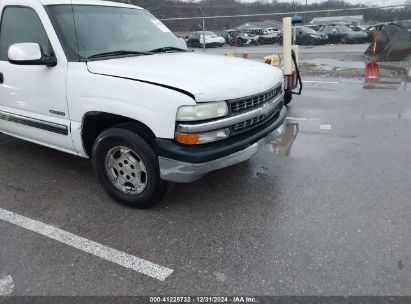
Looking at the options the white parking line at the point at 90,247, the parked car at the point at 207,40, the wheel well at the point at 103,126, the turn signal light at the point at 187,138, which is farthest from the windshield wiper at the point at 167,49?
the parked car at the point at 207,40

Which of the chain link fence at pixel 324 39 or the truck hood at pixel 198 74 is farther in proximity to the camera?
the chain link fence at pixel 324 39

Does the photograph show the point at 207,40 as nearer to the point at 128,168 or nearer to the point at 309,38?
the point at 309,38

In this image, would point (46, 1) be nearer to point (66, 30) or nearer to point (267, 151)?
point (66, 30)

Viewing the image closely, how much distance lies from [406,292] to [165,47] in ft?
10.9

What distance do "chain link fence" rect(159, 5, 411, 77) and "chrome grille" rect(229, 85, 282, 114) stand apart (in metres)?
4.97

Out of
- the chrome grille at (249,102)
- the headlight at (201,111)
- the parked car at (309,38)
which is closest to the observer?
the headlight at (201,111)

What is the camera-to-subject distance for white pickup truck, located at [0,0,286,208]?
2.98m

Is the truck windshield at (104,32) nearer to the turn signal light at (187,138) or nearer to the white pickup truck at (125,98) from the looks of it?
the white pickup truck at (125,98)

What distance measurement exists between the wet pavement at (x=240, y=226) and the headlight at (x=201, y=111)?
0.98m

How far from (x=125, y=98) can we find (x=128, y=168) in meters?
0.68

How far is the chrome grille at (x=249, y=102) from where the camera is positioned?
10.4ft

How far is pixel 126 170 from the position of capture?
11.3ft

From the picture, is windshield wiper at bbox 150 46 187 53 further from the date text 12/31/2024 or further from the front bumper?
the date text 12/31/2024

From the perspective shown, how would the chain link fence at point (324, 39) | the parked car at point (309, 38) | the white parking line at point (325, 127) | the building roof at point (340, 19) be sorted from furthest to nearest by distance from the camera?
the building roof at point (340, 19), the parked car at point (309, 38), the chain link fence at point (324, 39), the white parking line at point (325, 127)
